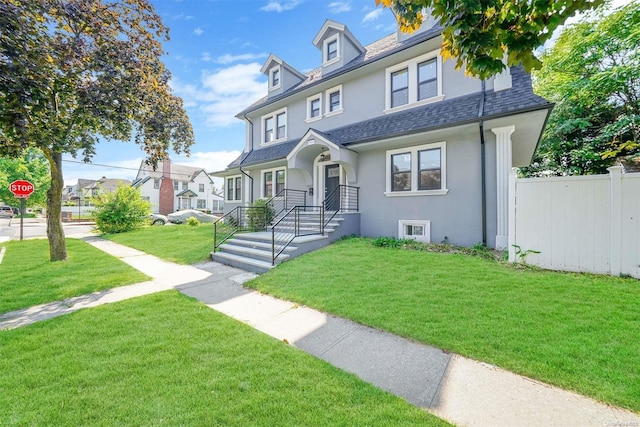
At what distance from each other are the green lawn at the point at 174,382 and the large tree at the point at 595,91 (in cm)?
1509

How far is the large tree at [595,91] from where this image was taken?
10859 millimetres

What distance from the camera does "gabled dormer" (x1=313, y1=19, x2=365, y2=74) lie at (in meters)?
11.7

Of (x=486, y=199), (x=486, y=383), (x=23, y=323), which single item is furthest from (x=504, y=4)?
(x=23, y=323)

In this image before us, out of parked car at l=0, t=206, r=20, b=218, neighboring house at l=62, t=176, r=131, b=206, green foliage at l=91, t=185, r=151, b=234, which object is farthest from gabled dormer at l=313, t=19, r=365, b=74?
parked car at l=0, t=206, r=20, b=218

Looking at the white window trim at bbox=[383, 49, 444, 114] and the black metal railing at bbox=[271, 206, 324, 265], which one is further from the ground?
the white window trim at bbox=[383, 49, 444, 114]

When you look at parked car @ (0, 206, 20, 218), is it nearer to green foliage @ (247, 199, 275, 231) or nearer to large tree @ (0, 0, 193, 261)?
large tree @ (0, 0, 193, 261)

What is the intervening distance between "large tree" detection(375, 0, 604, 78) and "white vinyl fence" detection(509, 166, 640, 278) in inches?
148

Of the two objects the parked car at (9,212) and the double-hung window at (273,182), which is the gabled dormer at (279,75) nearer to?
the double-hung window at (273,182)

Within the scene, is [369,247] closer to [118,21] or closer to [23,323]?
[23,323]

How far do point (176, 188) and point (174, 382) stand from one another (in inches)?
1639

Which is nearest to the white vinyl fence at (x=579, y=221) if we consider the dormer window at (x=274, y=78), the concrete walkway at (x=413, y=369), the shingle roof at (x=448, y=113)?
the shingle roof at (x=448, y=113)

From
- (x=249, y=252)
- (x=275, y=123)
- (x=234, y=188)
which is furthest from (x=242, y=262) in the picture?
(x=234, y=188)

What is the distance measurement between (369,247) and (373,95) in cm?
606

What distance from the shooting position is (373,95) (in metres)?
10.1
